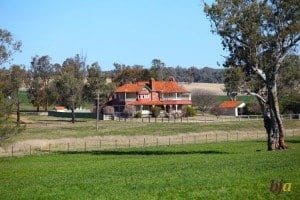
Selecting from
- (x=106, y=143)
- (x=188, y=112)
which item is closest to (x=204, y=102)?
(x=188, y=112)

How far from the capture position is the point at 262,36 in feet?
137

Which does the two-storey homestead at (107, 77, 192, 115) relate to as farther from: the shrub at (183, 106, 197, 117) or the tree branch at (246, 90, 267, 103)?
the tree branch at (246, 90, 267, 103)

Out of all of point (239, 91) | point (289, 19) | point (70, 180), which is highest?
point (289, 19)

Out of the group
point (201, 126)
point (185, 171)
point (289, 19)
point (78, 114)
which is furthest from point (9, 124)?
point (78, 114)

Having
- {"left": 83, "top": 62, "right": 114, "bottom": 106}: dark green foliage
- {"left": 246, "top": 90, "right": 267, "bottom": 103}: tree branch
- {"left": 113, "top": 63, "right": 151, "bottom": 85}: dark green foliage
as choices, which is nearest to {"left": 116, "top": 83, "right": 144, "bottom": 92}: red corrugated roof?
{"left": 83, "top": 62, "right": 114, "bottom": 106}: dark green foliage

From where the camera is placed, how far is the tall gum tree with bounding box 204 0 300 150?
4125cm

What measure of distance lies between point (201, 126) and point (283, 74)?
34381 millimetres

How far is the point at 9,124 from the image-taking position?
4119 centimetres

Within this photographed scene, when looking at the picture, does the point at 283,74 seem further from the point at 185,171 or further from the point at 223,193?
the point at 223,193

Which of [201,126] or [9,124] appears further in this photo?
[201,126]

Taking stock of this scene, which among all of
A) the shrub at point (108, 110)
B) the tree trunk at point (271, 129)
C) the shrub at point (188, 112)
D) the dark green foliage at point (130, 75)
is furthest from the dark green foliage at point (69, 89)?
the tree trunk at point (271, 129)

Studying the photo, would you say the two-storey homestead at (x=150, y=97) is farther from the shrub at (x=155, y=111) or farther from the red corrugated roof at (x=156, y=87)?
the shrub at (x=155, y=111)

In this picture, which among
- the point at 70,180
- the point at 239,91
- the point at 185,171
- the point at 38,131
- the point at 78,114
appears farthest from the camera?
the point at 78,114

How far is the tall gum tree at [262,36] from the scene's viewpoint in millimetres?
41250
